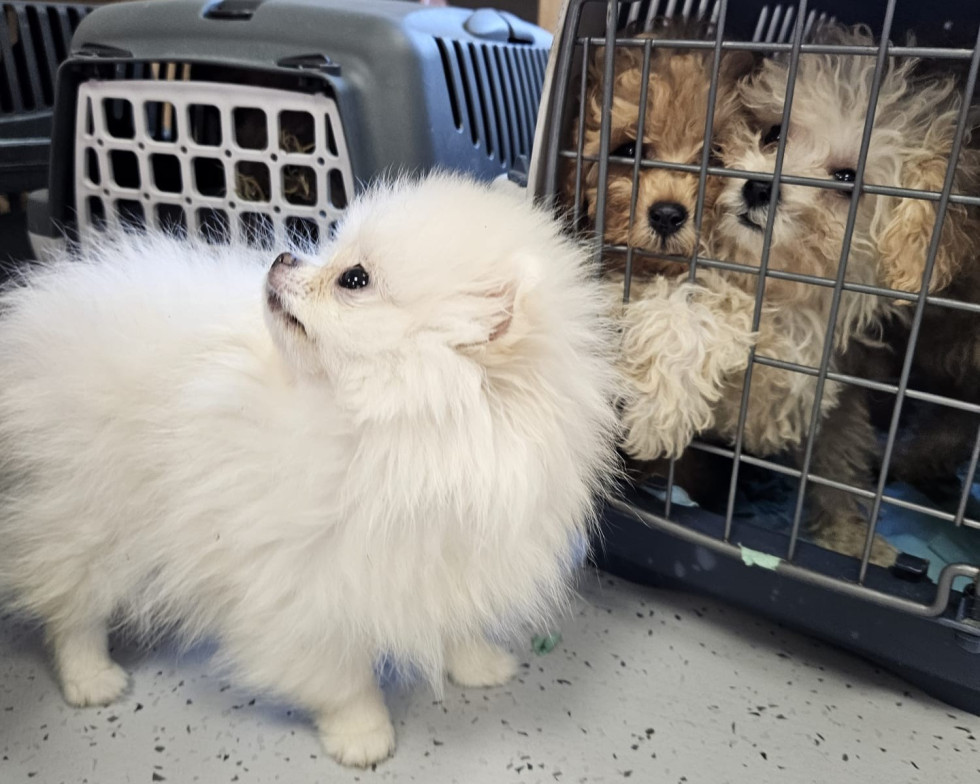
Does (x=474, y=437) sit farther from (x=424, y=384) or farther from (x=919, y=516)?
(x=919, y=516)

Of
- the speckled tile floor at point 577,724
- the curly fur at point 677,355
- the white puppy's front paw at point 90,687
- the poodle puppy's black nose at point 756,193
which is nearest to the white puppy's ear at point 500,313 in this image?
the curly fur at point 677,355

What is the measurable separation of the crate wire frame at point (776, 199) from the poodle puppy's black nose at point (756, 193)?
0.04 m

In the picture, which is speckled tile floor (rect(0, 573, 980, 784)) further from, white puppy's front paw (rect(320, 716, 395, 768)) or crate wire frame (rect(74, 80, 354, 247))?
crate wire frame (rect(74, 80, 354, 247))

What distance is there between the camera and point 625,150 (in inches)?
39.4

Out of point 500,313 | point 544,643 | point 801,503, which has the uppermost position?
point 500,313

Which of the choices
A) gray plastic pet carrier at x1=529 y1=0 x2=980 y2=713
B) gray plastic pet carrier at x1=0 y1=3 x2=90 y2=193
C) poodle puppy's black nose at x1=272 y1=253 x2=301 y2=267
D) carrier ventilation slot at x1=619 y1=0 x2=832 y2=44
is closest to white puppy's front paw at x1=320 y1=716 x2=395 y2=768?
gray plastic pet carrier at x1=529 y1=0 x2=980 y2=713

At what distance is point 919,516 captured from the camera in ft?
3.63

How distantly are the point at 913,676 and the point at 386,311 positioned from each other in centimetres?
78

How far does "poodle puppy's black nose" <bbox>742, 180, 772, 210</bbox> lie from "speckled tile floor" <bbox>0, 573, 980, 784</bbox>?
56cm

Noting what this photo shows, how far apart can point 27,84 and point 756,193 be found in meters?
1.49

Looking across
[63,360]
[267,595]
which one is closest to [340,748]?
[267,595]

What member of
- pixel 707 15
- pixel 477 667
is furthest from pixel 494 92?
pixel 477 667

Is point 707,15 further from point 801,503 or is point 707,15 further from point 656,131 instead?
point 801,503

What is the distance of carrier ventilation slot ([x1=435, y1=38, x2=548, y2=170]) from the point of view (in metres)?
1.16
